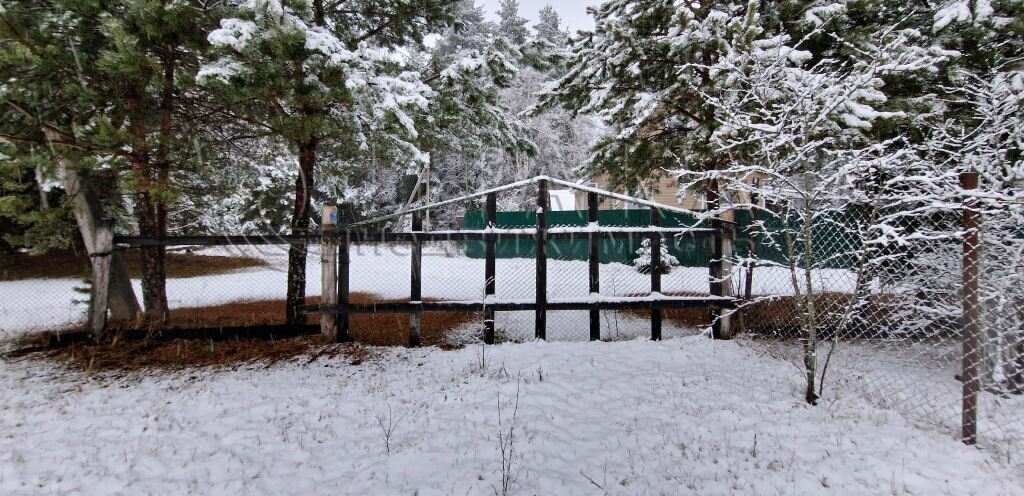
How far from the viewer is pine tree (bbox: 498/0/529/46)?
25.4 m

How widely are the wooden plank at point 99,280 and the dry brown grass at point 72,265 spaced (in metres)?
6.19

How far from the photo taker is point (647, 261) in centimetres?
1155

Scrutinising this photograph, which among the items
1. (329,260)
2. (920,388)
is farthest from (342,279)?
(920,388)

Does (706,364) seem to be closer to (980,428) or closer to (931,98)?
(980,428)

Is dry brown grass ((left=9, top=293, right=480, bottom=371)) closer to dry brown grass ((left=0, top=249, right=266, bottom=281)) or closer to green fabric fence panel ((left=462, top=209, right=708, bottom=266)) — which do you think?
dry brown grass ((left=0, top=249, right=266, bottom=281))

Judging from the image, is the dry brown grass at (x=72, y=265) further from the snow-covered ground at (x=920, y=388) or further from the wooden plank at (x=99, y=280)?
the snow-covered ground at (x=920, y=388)

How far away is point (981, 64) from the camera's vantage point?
15.8ft

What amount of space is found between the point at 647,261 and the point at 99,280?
34.3 feet

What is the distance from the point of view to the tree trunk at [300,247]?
19.1 ft

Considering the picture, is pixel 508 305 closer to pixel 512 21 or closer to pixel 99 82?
pixel 99 82

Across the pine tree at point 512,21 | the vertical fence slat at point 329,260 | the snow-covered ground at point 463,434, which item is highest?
the pine tree at point 512,21

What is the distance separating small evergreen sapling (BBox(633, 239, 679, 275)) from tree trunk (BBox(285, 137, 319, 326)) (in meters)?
8.03

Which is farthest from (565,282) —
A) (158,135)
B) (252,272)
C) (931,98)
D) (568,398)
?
(252,272)

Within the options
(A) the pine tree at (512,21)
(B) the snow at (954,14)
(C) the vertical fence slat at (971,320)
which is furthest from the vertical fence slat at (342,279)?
(A) the pine tree at (512,21)
